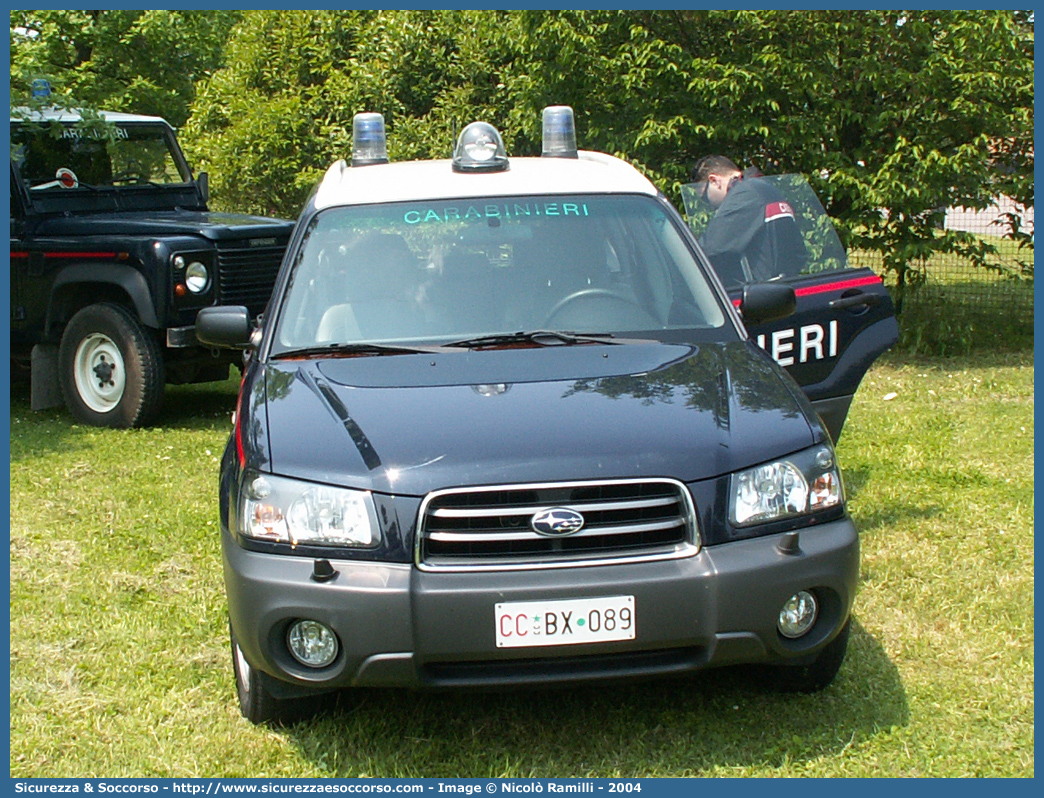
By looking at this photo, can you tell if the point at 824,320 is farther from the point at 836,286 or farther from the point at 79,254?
the point at 79,254

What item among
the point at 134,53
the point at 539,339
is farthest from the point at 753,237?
the point at 134,53

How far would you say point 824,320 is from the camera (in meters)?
5.75

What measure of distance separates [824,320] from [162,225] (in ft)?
15.8

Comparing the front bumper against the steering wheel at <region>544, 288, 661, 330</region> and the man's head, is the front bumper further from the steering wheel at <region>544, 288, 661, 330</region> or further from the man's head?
the man's head

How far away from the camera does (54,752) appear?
146 inches

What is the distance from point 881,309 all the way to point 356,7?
30.1 ft

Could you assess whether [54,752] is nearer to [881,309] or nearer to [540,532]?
[540,532]

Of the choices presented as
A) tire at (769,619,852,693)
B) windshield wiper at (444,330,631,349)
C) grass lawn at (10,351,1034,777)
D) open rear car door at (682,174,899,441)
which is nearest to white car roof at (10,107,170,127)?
grass lawn at (10,351,1034,777)

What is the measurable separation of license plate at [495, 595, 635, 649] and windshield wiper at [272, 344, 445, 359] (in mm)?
1188

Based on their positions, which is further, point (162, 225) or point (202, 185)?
point (202, 185)

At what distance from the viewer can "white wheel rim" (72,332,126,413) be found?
27.9 feet

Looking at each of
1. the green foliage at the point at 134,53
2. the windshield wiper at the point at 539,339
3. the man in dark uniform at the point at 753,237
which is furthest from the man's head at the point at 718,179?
the green foliage at the point at 134,53

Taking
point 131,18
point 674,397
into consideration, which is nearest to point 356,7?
point 131,18

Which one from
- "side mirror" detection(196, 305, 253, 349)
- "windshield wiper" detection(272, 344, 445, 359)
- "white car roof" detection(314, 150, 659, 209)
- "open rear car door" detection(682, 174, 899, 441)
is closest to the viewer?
"windshield wiper" detection(272, 344, 445, 359)
